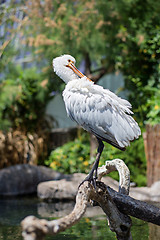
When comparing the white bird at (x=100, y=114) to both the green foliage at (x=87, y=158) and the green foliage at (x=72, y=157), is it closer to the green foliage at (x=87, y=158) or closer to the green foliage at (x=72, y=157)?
the green foliage at (x=87, y=158)

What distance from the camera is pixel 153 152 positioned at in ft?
18.2

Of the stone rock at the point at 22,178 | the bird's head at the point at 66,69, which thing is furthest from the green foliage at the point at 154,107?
the bird's head at the point at 66,69

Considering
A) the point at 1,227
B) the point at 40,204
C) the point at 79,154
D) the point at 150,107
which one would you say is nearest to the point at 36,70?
the point at 79,154

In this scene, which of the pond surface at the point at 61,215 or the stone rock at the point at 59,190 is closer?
the pond surface at the point at 61,215

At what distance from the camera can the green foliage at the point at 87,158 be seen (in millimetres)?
6289

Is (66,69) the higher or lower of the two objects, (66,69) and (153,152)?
the higher

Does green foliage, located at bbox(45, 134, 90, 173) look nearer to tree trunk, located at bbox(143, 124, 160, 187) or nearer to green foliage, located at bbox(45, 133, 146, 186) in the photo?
green foliage, located at bbox(45, 133, 146, 186)

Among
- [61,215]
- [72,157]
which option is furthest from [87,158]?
[61,215]

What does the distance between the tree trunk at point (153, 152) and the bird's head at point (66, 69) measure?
2.55 meters

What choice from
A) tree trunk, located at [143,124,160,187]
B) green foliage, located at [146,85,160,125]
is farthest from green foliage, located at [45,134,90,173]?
tree trunk, located at [143,124,160,187]

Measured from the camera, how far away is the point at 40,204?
5.62 meters

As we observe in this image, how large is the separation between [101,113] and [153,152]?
116 inches

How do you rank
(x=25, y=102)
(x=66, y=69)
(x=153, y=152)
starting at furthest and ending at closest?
(x=25, y=102) < (x=153, y=152) < (x=66, y=69)

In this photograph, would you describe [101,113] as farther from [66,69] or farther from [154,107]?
[154,107]
